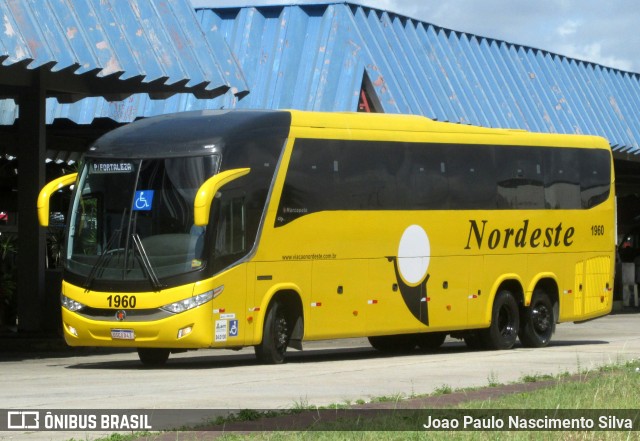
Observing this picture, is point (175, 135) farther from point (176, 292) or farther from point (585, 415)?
point (585, 415)

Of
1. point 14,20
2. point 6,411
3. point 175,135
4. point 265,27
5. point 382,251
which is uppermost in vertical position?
point 265,27

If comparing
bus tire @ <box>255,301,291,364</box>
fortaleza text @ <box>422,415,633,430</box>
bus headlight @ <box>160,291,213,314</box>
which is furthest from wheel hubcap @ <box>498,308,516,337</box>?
fortaleza text @ <box>422,415,633,430</box>

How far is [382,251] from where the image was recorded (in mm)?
21453

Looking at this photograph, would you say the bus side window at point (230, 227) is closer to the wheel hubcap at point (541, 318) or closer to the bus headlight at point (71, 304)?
the bus headlight at point (71, 304)

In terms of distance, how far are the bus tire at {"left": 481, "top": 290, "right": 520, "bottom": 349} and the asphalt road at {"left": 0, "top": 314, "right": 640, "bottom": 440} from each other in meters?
0.56

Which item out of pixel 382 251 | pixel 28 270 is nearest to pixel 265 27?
pixel 28 270

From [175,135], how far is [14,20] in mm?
3057

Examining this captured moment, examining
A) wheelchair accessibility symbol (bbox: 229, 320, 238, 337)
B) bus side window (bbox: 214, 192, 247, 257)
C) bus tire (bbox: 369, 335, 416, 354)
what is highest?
bus side window (bbox: 214, 192, 247, 257)

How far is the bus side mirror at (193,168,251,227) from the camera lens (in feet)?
58.1

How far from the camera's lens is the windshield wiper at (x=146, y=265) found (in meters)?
18.5

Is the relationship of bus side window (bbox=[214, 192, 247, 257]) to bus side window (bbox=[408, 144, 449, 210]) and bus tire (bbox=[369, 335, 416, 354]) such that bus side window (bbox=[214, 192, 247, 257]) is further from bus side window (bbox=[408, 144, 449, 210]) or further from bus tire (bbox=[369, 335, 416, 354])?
bus tire (bbox=[369, 335, 416, 354])

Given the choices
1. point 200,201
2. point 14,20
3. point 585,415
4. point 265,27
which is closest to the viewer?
point 585,415

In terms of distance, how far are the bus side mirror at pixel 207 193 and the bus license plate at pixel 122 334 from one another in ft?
5.44

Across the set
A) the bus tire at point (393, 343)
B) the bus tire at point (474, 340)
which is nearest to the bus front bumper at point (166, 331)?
the bus tire at point (393, 343)
